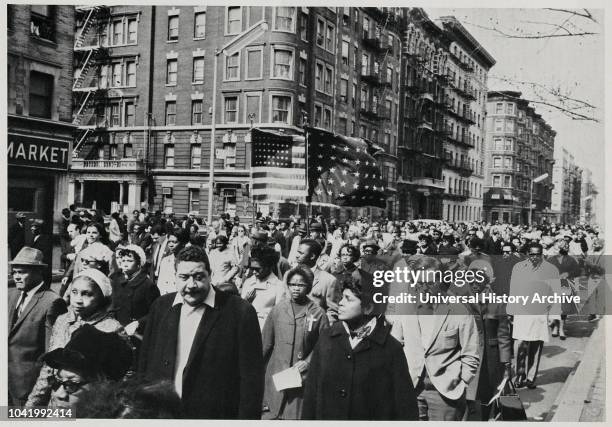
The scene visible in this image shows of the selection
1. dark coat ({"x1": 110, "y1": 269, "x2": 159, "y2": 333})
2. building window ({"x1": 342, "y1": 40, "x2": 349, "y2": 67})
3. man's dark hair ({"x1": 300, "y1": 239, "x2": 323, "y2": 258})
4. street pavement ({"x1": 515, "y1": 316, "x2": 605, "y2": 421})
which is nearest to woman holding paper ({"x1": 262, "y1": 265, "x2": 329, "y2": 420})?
dark coat ({"x1": 110, "y1": 269, "x2": 159, "y2": 333})

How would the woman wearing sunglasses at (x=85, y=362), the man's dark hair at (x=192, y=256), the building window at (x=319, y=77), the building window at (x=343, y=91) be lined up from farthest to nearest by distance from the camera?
the building window at (x=343, y=91) → the building window at (x=319, y=77) → the man's dark hair at (x=192, y=256) → the woman wearing sunglasses at (x=85, y=362)

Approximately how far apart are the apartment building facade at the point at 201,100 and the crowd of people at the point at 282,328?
2.24 ft

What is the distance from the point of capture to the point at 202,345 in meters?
3.47

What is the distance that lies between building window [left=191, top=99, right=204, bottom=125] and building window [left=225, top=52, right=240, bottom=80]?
0.48m

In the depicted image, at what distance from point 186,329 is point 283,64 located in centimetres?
404

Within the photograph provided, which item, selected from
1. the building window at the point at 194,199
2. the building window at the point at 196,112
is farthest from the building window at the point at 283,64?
the building window at the point at 194,199

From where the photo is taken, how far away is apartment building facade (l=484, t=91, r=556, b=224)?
240 inches

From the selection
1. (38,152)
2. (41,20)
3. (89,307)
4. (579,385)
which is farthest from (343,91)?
(89,307)

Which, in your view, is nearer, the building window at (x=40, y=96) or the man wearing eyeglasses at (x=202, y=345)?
the man wearing eyeglasses at (x=202, y=345)

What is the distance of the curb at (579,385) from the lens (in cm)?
518

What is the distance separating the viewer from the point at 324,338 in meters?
3.46

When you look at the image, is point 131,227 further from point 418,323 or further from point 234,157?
point 418,323

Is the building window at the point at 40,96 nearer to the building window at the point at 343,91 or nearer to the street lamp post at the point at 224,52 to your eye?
the street lamp post at the point at 224,52

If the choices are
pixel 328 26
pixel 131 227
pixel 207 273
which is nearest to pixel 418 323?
pixel 207 273
